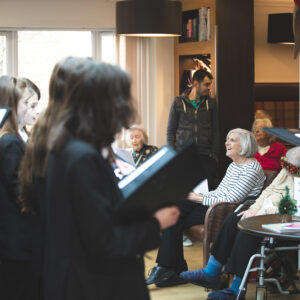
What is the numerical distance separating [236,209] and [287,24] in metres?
5.53

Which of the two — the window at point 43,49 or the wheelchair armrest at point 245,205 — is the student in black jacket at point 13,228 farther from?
the window at point 43,49

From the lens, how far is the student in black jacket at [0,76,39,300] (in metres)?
2.39

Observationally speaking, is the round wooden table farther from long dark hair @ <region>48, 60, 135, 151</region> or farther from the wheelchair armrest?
long dark hair @ <region>48, 60, 135, 151</region>

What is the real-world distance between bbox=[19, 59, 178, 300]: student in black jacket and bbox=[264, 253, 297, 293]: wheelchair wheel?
2.99 meters

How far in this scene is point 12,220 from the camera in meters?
2.40

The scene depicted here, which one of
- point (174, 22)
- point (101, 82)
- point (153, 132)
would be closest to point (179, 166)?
point (101, 82)

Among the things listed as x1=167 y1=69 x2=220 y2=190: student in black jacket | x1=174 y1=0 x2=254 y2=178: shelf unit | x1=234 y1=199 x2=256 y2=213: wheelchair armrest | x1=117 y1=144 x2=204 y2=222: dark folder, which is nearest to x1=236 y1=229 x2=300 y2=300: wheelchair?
x1=234 y1=199 x2=256 y2=213: wheelchair armrest

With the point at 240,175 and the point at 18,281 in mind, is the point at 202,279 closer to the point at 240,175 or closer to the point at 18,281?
the point at 240,175

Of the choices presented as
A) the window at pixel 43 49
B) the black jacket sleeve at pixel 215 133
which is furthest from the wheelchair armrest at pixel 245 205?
the window at pixel 43 49

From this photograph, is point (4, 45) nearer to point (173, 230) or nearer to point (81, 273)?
point (173, 230)

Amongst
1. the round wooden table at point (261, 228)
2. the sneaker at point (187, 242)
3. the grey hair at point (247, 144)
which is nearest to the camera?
the round wooden table at point (261, 228)

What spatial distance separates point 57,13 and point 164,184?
7118 mm

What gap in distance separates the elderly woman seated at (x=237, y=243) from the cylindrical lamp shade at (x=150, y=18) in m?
2.94

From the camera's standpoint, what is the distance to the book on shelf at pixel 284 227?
12.0ft
